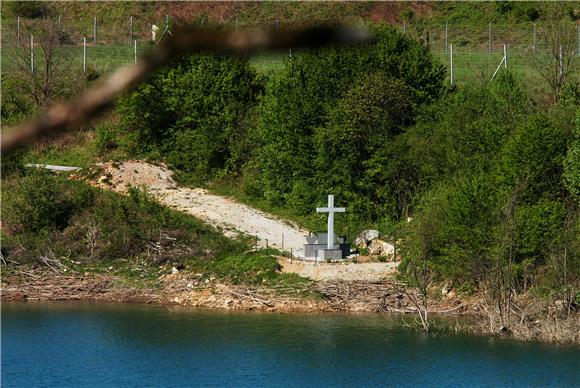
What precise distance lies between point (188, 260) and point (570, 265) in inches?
477

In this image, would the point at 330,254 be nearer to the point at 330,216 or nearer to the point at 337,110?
the point at 330,216

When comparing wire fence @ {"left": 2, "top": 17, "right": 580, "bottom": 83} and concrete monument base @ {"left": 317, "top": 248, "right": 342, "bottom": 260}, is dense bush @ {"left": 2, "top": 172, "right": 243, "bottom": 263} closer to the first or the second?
concrete monument base @ {"left": 317, "top": 248, "right": 342, "bottom": 260}

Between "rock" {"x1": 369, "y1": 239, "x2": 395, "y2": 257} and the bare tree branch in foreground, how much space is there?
34646mm

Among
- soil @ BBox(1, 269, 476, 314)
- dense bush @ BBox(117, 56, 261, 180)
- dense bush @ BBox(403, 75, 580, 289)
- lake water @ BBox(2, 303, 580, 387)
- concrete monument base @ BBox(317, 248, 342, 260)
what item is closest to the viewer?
lake water @ BBox(2, 303, 580, 387)

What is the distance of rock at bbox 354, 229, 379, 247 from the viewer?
37500mm

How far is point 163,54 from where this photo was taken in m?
2.14

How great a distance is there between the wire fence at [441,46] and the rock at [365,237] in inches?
472

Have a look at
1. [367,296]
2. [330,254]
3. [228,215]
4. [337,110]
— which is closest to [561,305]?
[367,296]

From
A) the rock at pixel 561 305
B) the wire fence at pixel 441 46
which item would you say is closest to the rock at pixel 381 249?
the rock at pixel 561 305

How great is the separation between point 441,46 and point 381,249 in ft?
86.0

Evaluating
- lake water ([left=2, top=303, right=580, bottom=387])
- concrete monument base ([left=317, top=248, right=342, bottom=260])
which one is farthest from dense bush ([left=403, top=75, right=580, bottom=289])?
lake water ([left=2, top=303, right=580, bottom=387])

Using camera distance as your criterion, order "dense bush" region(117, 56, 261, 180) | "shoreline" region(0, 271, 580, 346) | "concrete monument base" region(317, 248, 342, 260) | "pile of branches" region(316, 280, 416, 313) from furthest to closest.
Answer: "dense bush" region(117, 56, 261, 180) → "concrete monument base" region(317, 248, 342, 260) → "pile of branches" region(316, 280, 416, 313) → "shoreline" region(0, 271, 580, 346)

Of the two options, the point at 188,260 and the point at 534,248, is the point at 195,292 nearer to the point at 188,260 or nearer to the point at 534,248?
the point at 188,260

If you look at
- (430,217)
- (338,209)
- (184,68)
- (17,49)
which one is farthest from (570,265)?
(17,49)
